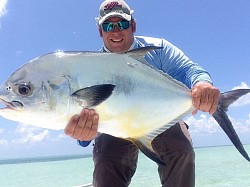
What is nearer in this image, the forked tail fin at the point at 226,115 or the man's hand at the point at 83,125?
the man's hand at the point at 83,125

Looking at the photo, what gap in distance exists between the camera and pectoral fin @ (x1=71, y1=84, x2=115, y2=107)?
184 cm

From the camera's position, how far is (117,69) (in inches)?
80.9

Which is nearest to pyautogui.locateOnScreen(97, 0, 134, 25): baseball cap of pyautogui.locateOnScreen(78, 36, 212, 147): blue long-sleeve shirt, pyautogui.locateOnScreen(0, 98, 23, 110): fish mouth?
pyautogui.locateOnScreen(78, 36, 212, 147): blue long-sleeve shirt

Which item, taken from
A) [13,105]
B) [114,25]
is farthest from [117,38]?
[13,105]

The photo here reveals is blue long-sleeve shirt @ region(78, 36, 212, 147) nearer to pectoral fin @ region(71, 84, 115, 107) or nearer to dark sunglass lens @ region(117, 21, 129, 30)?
dark sunglass lens @ region(117, 21, 129, 30)

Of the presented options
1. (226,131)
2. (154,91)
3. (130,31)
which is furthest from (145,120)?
(130,31)

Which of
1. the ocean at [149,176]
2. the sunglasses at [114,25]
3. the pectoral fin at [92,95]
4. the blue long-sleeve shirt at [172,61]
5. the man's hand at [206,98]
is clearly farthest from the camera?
the ocean at [149,176]

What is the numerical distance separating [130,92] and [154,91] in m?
0.19

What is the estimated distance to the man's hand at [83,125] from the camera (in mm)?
1926

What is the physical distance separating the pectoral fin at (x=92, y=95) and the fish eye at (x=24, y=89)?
0.24m

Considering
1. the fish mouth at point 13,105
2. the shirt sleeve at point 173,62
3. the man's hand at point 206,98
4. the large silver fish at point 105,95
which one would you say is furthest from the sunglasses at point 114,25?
the fish mouth at point 13,105

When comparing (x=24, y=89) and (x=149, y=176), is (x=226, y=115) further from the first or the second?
(x=149, y=176)

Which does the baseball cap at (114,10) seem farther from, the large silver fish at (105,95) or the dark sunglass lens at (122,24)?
the large silver fish at (105,95)

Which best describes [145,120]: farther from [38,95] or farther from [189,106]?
[38,95]
